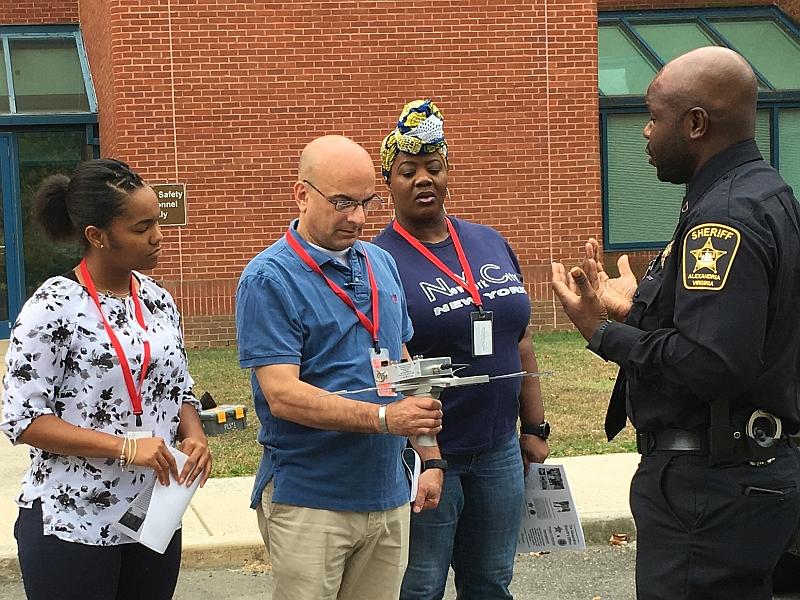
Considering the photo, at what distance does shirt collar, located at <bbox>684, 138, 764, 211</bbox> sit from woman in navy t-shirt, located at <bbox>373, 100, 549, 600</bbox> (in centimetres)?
100

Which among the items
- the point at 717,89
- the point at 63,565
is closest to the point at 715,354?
the point at 717,89

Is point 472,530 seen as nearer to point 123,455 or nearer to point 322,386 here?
point 322,386

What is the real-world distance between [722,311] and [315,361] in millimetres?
1133

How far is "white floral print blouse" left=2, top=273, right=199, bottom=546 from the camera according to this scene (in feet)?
10.4

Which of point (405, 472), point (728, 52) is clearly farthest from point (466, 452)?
point (728, 52)

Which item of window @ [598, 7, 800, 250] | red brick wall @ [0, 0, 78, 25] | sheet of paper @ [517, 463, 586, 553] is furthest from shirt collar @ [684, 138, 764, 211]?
red brick wall @ [0, 0, 78, 25]

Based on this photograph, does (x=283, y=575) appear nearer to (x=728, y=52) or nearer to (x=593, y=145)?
(x=728, y=52)

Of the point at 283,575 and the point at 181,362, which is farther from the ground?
the point at 181,362

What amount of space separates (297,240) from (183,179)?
11031 mm

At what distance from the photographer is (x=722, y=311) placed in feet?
9.79

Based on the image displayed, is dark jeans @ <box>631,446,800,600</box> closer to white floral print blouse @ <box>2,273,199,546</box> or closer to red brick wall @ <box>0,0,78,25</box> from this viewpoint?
white floral print blouse @ <box>2,273,199,546</box>

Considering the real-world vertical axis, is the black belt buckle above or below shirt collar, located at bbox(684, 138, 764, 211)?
below

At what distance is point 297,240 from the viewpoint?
341 centimetres

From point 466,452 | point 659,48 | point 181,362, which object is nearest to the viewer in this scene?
point 181,362
